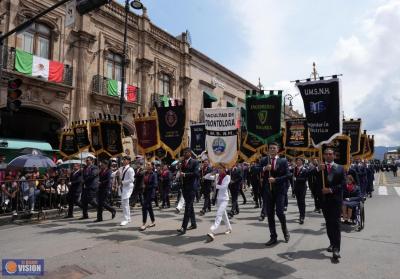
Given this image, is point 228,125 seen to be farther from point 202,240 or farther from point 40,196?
point 40,196

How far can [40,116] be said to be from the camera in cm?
2133

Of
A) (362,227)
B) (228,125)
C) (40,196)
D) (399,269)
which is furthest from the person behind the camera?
(40,196)

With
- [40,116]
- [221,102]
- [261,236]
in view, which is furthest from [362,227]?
[221,102]

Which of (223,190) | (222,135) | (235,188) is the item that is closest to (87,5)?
(222,135)

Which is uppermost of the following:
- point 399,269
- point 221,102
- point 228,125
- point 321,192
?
point 221,102

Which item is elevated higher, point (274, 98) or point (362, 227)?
point (274, 98)

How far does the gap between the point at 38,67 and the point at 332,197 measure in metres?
16.1

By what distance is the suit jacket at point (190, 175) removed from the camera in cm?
830

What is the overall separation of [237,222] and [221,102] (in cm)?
2547

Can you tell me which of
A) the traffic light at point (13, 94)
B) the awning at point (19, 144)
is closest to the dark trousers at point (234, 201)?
the traffic light at point (13, 94)

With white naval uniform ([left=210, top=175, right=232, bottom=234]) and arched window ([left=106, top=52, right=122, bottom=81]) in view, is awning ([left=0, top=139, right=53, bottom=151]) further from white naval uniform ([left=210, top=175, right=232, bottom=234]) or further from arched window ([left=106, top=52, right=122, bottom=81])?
white naval uniform ([left=210, top=175, right=232, bottom=234])

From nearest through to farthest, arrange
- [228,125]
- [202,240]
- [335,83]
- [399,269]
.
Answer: [399,269] < [335,83] < [202,240] < [228,125]

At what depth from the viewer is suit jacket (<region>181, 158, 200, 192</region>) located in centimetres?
830

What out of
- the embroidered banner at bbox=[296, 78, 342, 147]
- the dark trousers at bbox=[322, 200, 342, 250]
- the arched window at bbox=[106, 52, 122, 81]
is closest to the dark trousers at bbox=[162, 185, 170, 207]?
the embroidered banner at bbox=[296, 78, 342, 147]
